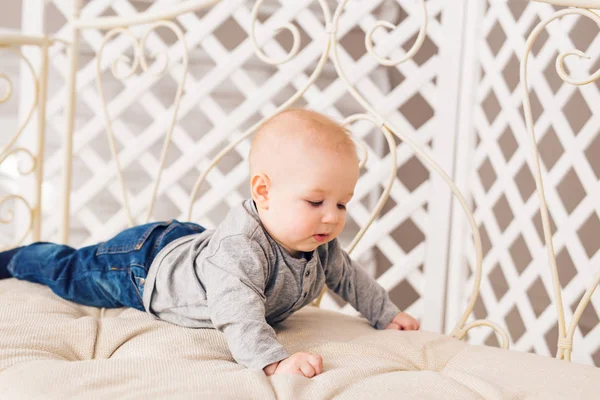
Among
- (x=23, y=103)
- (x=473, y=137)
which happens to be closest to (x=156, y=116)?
(x=23, y=103)

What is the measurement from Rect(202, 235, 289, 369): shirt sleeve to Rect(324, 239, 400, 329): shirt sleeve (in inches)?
7.2

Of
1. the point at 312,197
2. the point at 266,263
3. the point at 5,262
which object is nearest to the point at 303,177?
the point at 312,197

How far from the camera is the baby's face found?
97cm

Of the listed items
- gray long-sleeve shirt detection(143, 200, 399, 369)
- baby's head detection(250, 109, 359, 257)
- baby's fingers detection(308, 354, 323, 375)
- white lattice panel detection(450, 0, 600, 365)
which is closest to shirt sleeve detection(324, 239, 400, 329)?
gray long-sleeve shirt detection(143, 200, 399, 369)

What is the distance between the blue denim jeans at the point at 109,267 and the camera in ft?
3.80

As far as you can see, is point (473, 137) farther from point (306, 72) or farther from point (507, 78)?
point (306, 72)

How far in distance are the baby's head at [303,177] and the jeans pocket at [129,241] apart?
0.89 ft

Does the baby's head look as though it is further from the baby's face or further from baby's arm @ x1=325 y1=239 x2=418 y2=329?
baby's arm @ x1=325 y1=239 x2=418 y2=329

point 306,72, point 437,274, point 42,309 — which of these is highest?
point 306,72

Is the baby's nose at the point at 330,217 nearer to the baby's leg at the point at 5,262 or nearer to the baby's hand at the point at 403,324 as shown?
the baby's hand at the point at 403,324

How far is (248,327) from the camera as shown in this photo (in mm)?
913

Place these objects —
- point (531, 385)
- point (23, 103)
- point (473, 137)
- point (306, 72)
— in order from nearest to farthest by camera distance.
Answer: point (531, 385)
point (473, 137)
point (23, 103)
point (306, 72)

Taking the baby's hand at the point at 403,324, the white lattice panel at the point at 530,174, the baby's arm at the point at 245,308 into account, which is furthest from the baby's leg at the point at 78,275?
the white lattice panel at the point at 530,174

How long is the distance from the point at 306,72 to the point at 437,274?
3.35 ft
